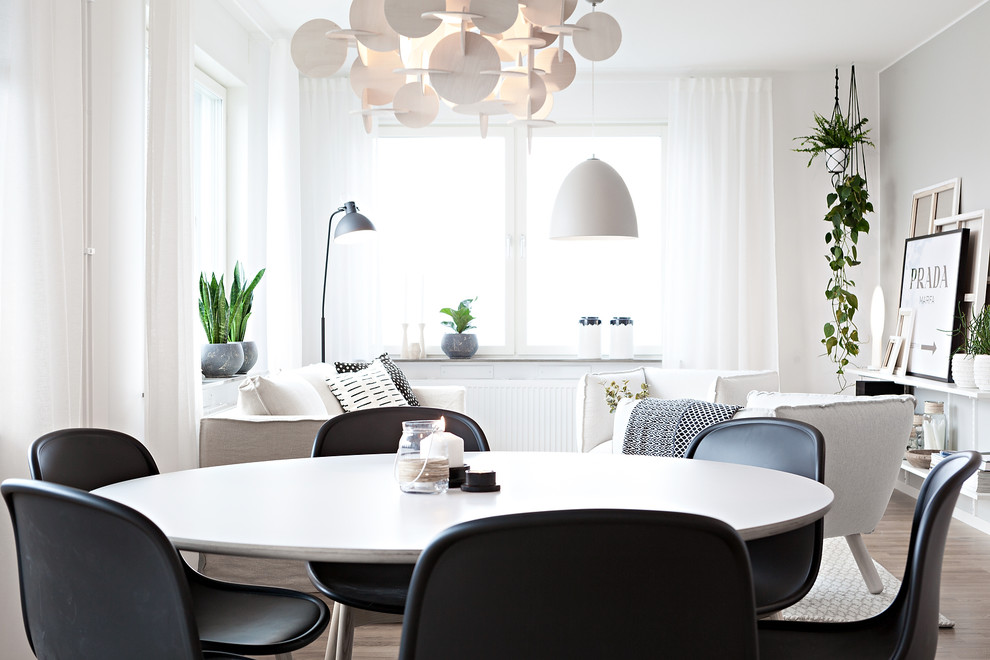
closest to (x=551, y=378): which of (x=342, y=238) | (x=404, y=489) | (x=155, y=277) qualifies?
(x=342, y=238)

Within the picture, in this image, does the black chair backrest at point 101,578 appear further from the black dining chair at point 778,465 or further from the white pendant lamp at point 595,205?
the white pendant lamp at point 595,205

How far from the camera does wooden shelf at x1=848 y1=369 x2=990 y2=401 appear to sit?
13.0ft

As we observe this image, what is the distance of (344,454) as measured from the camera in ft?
7.79

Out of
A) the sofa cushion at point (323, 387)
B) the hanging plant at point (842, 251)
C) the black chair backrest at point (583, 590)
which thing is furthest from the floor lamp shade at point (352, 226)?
the black chair backrest at point (583, 590)

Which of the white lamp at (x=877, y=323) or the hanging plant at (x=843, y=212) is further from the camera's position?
the hanging plant at (x=843, y=212)

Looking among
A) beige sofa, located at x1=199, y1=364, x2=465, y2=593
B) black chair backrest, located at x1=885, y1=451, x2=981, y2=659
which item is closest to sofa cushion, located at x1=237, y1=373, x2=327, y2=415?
beige sofa, located at x1=199, y1=364, x2=465, y2=593

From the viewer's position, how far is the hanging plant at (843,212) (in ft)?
17.5

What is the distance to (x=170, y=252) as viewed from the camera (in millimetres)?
3107

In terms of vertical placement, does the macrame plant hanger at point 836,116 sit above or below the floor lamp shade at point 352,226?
above

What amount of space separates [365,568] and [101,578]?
2.03 ft

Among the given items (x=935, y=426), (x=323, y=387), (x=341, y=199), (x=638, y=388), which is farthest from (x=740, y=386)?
(x=341, y=199)

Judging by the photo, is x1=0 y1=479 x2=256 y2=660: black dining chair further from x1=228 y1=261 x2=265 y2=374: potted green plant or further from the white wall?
the white wall

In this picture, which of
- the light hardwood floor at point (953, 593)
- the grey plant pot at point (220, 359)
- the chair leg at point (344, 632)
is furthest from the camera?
the grey plant pot at point (220, 359)

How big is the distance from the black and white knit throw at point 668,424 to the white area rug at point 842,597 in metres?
0.62
